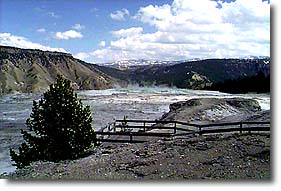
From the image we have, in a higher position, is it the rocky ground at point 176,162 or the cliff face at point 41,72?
the cliff face at point 41,72

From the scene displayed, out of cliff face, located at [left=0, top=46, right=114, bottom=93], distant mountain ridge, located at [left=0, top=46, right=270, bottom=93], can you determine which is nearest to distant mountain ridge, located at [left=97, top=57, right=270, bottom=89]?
distant mountain ridge, located at [left=0, top=46, right=270, bottom=93]

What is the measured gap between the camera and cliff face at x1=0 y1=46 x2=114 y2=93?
269 ft

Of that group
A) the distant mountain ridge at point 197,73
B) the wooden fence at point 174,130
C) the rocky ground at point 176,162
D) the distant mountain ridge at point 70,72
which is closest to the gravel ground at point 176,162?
the rocky ground at point 176,162

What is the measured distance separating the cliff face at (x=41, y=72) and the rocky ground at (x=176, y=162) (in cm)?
7347

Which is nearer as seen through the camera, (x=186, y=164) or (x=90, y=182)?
(x=90, y=182)

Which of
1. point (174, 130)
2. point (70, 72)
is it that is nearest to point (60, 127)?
point (174, 130)

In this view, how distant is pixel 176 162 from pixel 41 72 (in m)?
88.1

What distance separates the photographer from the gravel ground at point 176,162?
5203 mm

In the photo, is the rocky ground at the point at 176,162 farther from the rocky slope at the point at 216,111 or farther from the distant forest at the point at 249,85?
the distant forest at the point at 249,85

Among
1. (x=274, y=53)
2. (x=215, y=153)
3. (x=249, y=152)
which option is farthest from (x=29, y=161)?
(x=274, y=53)

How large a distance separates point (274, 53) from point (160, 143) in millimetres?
3793

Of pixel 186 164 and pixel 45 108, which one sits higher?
pixel 45 108

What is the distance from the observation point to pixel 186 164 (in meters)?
5.77
